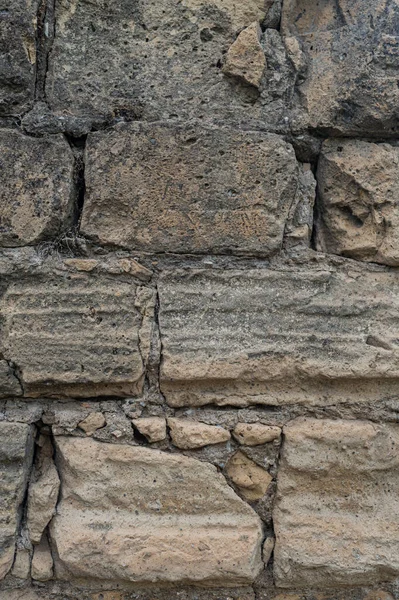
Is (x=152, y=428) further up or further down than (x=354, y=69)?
further down

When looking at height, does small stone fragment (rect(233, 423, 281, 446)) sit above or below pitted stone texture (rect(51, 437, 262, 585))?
above

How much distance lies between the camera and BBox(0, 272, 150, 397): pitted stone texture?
1.43 metres

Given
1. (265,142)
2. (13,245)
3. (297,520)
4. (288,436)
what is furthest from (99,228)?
(297,520)

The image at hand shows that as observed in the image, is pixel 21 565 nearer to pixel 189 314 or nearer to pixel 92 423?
pixel 92 423

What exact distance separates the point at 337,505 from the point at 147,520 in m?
0.52

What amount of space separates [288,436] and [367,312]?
0.40m

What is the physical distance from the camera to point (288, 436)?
4.77 ft

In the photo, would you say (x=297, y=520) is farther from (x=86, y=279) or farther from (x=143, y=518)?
(x=86, y=279)

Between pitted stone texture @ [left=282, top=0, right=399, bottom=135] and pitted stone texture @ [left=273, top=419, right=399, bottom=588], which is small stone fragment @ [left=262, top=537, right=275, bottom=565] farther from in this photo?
pitted stone texture @ [left=282, top=0, right=399, bottom=135]

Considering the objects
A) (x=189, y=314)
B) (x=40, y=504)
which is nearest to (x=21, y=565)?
(x=40, y=504)

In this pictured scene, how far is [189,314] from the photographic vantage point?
57.6 inches

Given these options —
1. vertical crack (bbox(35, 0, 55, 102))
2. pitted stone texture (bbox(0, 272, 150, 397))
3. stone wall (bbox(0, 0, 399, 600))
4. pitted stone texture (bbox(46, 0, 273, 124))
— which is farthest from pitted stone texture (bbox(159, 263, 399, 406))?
vertical crack (bbox(35, 0, 55, 102))

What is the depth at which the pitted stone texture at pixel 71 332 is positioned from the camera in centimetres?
143

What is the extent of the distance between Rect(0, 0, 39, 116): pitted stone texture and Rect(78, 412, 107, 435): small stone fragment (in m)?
0.86
